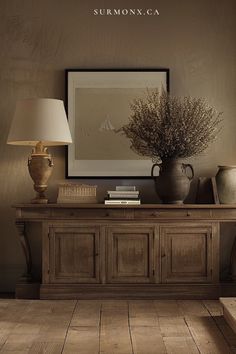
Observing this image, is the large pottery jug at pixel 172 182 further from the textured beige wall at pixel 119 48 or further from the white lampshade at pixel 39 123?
the white lampshade at pixel 39 123

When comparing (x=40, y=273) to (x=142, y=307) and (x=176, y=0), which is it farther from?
(x=176, y=0)

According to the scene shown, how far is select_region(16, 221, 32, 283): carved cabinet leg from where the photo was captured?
15.7 ft

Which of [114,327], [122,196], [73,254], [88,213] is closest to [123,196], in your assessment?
[122,196]

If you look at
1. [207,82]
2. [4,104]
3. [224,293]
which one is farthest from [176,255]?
[4,104]

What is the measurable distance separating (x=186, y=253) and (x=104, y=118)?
4.27 feet

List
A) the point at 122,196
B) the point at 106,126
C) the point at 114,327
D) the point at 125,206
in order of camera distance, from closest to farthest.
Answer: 1. the point at 114,327
2. the point at 125,206
3. the point at 122,196
4. the point at 106,126

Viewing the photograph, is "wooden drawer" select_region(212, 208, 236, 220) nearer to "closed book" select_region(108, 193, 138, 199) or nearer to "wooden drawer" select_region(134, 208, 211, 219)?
"wooden drawer" select_region(134, 208, 211, 219)

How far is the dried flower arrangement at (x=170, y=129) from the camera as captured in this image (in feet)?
15.5

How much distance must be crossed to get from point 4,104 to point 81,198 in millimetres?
1059

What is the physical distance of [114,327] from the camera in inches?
150

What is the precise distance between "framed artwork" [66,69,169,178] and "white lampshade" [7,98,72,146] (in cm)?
34

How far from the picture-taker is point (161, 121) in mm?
4754

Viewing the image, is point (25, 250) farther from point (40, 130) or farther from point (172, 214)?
point (172, 214)

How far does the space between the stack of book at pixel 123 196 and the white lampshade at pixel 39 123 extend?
20.7 inches
